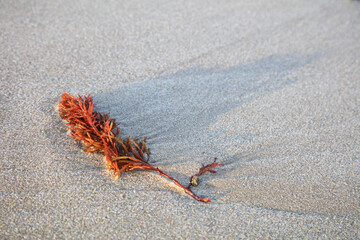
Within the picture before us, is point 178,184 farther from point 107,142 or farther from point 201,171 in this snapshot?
point 107,142

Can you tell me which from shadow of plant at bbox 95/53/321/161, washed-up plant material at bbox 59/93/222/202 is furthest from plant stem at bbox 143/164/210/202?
shadow of plant at bbox 95/53/321/161

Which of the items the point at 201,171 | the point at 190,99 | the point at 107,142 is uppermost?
the point at 107,142

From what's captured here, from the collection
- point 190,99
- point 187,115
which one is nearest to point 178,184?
point 187,115

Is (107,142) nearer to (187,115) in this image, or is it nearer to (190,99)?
(187,115)

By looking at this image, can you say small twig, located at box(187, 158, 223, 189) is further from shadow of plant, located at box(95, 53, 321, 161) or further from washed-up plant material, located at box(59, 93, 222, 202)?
shadow of plant, located at box(95, 53, 321, 161)

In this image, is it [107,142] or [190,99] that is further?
[190,99]

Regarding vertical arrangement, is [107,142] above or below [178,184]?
above

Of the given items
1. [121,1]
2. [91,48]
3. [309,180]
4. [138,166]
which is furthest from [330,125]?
[121,1]
